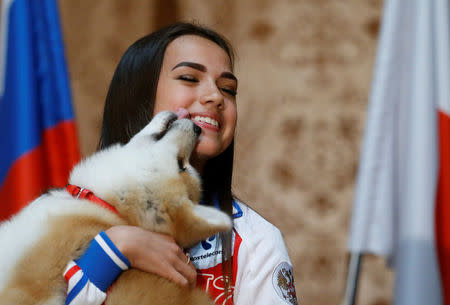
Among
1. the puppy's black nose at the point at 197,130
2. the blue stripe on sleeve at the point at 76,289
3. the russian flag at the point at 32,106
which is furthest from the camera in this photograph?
the russian flag at the point at 32,106

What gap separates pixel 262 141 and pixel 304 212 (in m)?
0.50

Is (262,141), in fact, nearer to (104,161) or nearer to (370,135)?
(370,135)

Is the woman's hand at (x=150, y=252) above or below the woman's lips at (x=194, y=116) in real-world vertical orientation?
below

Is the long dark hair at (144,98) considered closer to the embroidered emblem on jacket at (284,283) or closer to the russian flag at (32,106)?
the embroidered emblem on jacket at (284,283)

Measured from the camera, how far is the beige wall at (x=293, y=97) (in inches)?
108

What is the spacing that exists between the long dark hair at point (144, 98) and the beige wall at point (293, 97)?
134cm

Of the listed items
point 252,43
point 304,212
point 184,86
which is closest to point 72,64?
point 252,43

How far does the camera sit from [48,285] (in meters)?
0.91

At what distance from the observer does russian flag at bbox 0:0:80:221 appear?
1.90 meters

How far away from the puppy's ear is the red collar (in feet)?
0.49

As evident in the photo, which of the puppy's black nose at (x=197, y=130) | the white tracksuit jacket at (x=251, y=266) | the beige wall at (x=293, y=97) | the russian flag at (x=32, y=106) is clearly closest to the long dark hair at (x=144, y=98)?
the white tracksuit jacket at (x=251, y=266)

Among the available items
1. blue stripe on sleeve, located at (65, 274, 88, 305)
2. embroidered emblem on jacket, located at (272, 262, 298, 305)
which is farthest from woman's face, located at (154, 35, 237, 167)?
blue stripe on sleeve, located at (65, 274, 88, 305)

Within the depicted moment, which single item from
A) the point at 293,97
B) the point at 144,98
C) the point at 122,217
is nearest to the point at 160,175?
the point at 122,217

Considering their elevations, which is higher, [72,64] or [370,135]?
[72,64]
